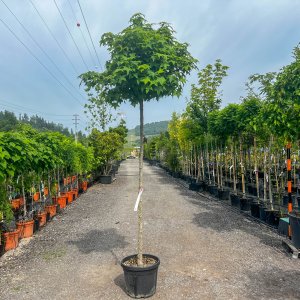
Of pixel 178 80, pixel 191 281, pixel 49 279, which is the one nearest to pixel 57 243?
pixel 49 279

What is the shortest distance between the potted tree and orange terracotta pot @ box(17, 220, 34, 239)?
3.52m

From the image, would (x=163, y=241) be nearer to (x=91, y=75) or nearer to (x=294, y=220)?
(x=294, y=220)

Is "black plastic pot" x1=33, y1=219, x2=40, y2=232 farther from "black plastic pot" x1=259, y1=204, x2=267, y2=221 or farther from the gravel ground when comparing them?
"black plastic pot" x1=259, y1=204, x2=267, y2=221

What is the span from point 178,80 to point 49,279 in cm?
359

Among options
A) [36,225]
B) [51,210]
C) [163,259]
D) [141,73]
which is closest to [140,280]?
[163,259]

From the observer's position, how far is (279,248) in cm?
593

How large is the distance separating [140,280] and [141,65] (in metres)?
2.81

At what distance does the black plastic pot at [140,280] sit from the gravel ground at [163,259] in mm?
161

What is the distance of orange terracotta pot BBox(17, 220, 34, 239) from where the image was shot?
6905 mm

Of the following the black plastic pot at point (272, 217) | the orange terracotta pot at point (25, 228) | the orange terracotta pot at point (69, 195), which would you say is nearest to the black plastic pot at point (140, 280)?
the orange terracotta pot at point (25, 228)

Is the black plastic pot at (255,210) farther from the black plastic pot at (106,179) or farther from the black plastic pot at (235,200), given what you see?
the black plastic pot at (106,179)

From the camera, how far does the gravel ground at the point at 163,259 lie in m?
4.25

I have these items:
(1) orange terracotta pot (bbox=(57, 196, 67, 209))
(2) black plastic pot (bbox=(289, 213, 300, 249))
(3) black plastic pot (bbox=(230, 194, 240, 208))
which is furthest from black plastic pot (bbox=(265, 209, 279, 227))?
(1) orange terracotta pot (bbox=(57, 196, 67, 209))

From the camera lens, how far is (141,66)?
401 cm
